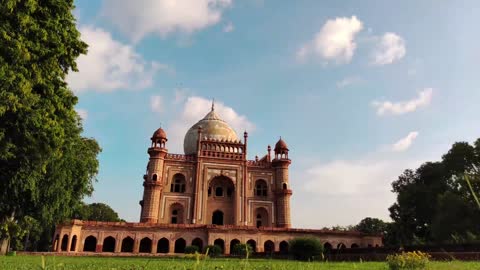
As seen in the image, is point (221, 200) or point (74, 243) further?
point (221, 200)

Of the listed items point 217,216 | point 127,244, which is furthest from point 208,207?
point 127,244

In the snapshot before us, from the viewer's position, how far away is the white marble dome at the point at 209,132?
1690 inches

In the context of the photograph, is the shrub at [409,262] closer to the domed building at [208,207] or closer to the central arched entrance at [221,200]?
the domed building at [208,207]

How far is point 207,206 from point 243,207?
384 centimetres

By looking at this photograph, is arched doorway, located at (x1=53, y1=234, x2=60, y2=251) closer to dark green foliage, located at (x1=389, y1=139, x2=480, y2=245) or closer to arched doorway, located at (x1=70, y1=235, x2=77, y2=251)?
arched doorway, located at (x1=70, y1=235, x2=77, y2=251)

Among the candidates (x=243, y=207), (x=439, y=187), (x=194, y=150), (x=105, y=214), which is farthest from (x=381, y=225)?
(x=105, y=214)

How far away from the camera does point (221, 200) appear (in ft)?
129

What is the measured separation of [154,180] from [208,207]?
6.45 metres

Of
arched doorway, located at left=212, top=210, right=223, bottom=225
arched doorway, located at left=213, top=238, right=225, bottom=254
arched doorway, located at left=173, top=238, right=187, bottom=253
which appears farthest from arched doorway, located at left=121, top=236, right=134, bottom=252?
arched doorway, located at left=212, top=210, right=223, bottom=225

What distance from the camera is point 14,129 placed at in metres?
13.5

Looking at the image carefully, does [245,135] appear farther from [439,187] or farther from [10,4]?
[10,4]

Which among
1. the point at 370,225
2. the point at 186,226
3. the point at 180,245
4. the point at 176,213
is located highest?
the point at 370,225

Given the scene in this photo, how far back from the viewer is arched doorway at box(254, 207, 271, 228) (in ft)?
128

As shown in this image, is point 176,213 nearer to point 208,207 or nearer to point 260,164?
point 208,207
